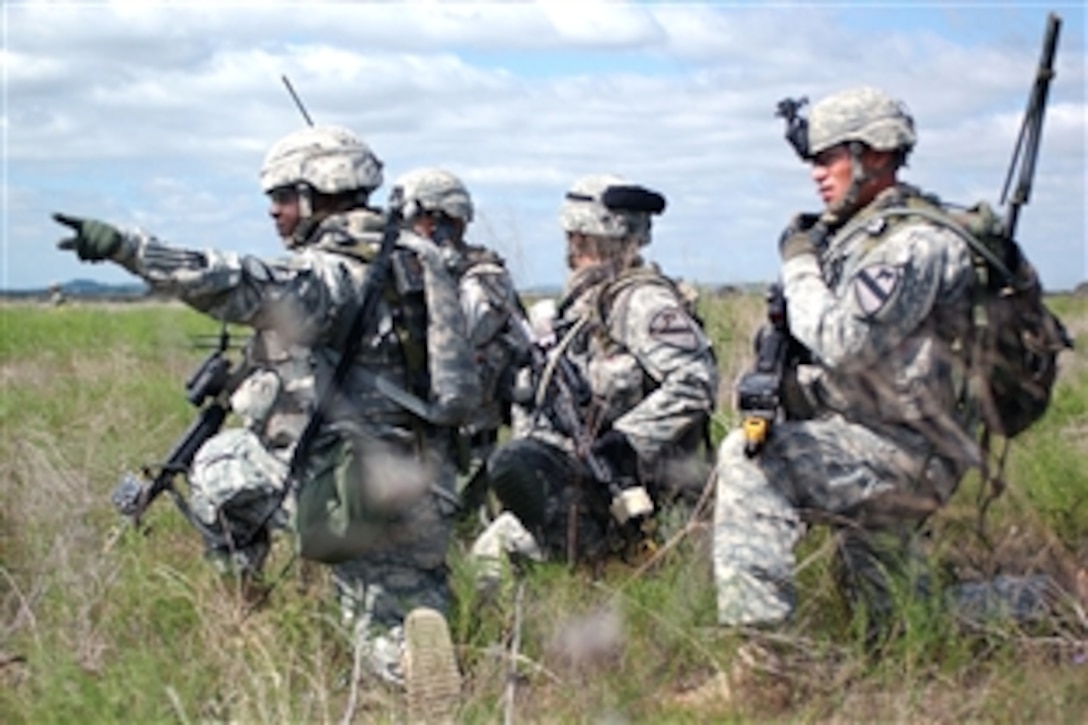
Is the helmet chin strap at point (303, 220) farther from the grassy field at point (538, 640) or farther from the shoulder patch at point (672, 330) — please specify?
the shoulder patch at point (672, 330)

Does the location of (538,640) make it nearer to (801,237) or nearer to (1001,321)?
(801,237)

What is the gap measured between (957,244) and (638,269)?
6.19 ft

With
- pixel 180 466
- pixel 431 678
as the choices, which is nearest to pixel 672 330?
pixel 180 466

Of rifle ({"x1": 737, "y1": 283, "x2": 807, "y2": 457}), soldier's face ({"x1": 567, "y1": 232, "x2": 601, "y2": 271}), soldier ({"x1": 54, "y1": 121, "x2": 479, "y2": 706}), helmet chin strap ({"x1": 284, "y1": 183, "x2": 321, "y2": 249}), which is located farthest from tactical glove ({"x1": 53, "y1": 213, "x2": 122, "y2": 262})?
soldier's face ({"x1": 567, "y1": 232, "x2": 601, "y2": 271})

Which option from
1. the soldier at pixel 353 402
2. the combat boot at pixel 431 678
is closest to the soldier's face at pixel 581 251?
the soldier at pixel 353 402

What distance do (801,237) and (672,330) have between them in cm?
137

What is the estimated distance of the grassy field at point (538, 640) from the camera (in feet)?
14.3

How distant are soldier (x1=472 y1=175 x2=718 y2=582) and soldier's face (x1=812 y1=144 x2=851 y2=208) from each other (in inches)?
49.1

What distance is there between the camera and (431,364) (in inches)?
204

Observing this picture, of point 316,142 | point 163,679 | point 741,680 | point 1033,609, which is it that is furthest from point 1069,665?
point 316,142

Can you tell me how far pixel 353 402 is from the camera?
17.3 feet

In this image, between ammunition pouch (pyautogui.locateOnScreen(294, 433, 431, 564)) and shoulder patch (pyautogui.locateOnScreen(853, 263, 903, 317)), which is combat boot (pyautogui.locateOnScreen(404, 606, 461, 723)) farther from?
shoulder patch (pyautogui.locateOnScreen(853, 263, 903, 317))

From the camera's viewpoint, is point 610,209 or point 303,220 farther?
point 610,209

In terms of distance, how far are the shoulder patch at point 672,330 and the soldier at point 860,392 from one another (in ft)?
3.78
